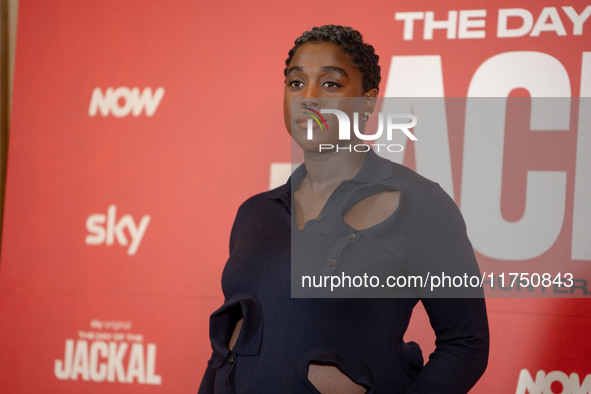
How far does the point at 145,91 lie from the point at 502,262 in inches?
47.6

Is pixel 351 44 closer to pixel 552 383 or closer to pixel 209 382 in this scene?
pixel 209 382

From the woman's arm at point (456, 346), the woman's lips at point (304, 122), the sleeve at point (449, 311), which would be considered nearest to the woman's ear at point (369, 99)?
the woman's lips at point (304, 122)

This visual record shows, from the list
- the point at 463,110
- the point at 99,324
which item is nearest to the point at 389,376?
the point at 463,110

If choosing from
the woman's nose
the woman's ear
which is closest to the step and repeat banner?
the woman's ear

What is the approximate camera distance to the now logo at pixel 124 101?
212cm

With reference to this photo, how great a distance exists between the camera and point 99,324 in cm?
208

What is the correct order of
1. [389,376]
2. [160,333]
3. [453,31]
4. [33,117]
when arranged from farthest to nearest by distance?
1. [33,117]
2. [160,333]
3. [453,31]
4. [389,376]

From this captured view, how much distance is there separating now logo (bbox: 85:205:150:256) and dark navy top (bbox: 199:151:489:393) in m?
0.97

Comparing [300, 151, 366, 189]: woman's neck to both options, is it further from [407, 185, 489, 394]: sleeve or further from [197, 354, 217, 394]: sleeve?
[197, 354, 217, 394]: sleeve

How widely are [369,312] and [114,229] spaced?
123cm

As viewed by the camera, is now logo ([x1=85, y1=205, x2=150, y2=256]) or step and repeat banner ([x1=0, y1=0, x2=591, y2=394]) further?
now logo ([x1=85, y1=205, x2=150, y2=256])

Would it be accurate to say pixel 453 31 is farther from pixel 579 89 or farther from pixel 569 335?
pixel 569 335

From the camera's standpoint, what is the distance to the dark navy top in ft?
3.50

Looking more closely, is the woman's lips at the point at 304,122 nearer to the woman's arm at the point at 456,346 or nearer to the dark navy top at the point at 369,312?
the dark navy top at the point at 369,312
